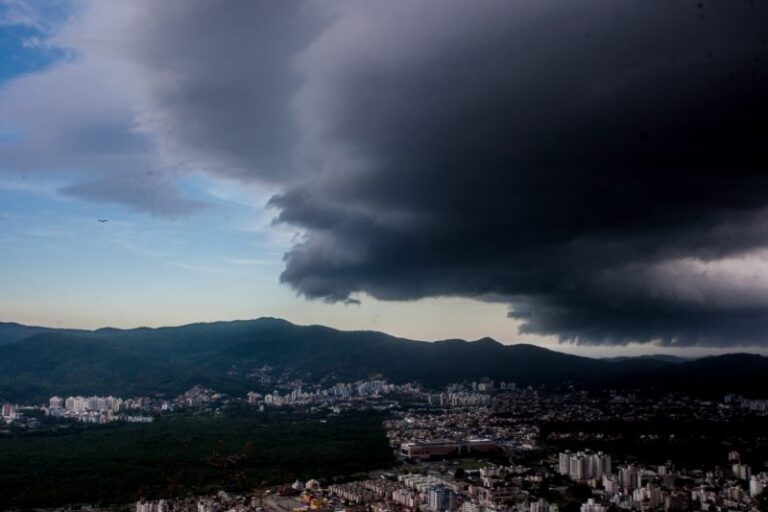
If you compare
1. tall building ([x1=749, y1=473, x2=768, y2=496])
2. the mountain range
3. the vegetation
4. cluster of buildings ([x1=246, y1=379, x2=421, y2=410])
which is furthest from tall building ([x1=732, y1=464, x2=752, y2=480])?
cluster of buildings ([x1=246, y1=379, x2=421, y2=410])

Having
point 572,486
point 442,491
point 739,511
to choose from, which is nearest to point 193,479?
point 442,491

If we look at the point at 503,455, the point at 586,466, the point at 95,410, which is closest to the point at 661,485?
A: the point at 586,466

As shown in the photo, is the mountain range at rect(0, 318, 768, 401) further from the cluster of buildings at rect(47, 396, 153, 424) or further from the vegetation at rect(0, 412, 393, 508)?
the vegetation at rect(0, 412, 393, 508)

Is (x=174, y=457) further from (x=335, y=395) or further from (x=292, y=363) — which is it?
(x=292, y=363)

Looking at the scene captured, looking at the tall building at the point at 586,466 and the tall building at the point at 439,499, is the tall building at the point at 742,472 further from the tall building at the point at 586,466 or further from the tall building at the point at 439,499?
the tall building at the point at 439,499

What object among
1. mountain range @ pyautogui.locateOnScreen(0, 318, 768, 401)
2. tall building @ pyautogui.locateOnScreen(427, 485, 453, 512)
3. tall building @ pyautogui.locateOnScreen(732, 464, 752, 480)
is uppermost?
mountain range @ pyautogui.locateOnScreen(0, 318, 768, 401)

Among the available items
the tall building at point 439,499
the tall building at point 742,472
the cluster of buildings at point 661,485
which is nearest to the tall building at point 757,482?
the cluster of buildings at point 661,485
